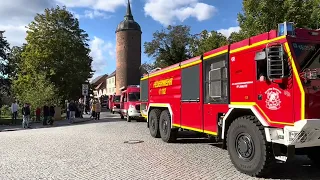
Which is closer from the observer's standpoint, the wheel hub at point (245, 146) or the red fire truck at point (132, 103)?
the wheel hub at point (245, 146)

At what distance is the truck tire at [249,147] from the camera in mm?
6605

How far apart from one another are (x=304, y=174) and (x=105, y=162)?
4.65m

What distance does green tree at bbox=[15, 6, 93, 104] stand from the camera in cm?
4569

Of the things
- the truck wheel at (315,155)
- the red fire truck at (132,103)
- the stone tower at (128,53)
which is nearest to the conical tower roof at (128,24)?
the stone tower at (128,53)

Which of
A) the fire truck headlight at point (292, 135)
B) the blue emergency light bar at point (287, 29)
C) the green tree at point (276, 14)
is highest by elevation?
the green tree at point (276, 14)

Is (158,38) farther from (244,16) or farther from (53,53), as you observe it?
(244,16)

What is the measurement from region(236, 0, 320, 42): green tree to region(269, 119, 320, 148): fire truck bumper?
614 inches

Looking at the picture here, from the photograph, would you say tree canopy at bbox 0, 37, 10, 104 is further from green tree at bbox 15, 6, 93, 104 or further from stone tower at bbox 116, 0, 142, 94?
stone tower at bbox 116, 0, 142, 94

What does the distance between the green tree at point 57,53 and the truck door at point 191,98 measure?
120ft

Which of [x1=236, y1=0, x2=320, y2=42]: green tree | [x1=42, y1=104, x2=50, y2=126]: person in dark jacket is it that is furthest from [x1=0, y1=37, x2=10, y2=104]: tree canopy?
[x1=236, y1=0, x2=320, y2=42]: green tree

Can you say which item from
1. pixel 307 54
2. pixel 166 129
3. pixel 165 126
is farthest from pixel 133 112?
pixel 307 54

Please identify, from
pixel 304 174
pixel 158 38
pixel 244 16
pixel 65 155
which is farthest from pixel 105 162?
pixel 158 38

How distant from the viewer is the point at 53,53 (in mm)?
46219

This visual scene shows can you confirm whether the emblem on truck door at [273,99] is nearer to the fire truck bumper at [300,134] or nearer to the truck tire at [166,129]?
the fire truck bumper at [300,134]
